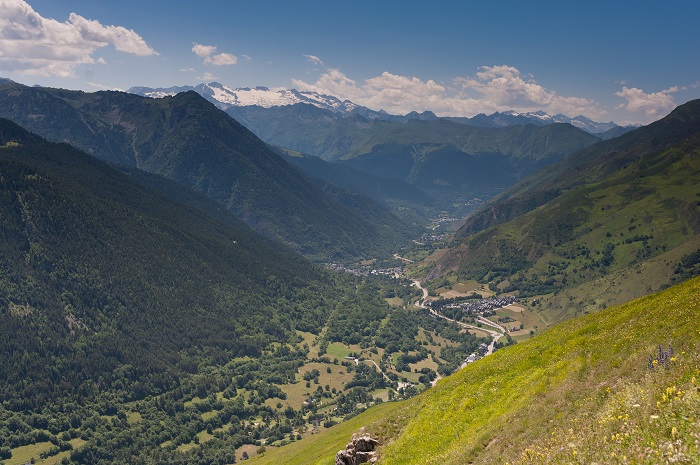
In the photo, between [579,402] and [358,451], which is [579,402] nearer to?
[579,402]

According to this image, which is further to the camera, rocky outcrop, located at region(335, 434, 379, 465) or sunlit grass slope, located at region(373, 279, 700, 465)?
rocky outcrop, located at region(335, 434, 379, 465)

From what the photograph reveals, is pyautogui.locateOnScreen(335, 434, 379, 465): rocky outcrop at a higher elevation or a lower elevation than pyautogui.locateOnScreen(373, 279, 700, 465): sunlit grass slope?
lower

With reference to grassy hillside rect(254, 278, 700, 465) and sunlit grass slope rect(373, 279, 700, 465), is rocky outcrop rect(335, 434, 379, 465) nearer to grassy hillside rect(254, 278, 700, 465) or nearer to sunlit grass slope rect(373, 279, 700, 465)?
grassy hillside rect(254, 278, 700, 465)

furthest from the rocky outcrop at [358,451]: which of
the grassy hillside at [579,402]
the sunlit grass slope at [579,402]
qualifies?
the sunlit grass slope at [579,402]

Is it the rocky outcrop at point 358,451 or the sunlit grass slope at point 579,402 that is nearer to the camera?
the sunlit grass slope at point 579,402

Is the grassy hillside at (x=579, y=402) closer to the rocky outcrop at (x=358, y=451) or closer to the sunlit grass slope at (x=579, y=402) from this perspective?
the sunlit grass slope at (x=579, y=402)

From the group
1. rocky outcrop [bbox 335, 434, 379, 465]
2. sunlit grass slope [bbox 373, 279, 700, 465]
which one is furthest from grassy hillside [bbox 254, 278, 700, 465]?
rocky outcrop [bbox 335, 434, 379, 465]
